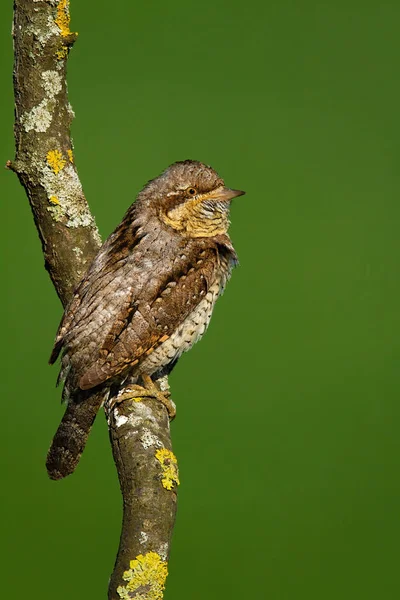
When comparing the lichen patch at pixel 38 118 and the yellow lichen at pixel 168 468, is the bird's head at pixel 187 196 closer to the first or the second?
the lichen patch at pixel 38 118

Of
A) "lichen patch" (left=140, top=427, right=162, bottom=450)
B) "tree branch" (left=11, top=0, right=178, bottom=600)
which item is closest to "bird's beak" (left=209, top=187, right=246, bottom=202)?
"tree branch" (left=11, top=0, right=178, bottom=600)

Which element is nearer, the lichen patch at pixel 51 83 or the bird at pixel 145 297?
the bird at pixel 145 297

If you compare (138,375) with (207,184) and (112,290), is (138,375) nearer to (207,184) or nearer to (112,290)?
(112,290)

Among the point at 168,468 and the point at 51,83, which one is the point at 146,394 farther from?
the point at 51,83

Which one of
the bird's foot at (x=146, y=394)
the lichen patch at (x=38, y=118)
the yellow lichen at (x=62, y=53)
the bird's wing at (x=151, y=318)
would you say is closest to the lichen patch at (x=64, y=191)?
the lichen patch at (x=38, y=118)

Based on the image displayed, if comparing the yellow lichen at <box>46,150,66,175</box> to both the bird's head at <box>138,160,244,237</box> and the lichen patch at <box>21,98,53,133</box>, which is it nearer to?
the lichen patch at <box>21,98,53,133</box>

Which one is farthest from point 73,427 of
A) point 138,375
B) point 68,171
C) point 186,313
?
point 68,171

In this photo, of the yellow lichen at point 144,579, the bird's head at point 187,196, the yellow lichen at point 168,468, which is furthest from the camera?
the bird's head at point 187,196
